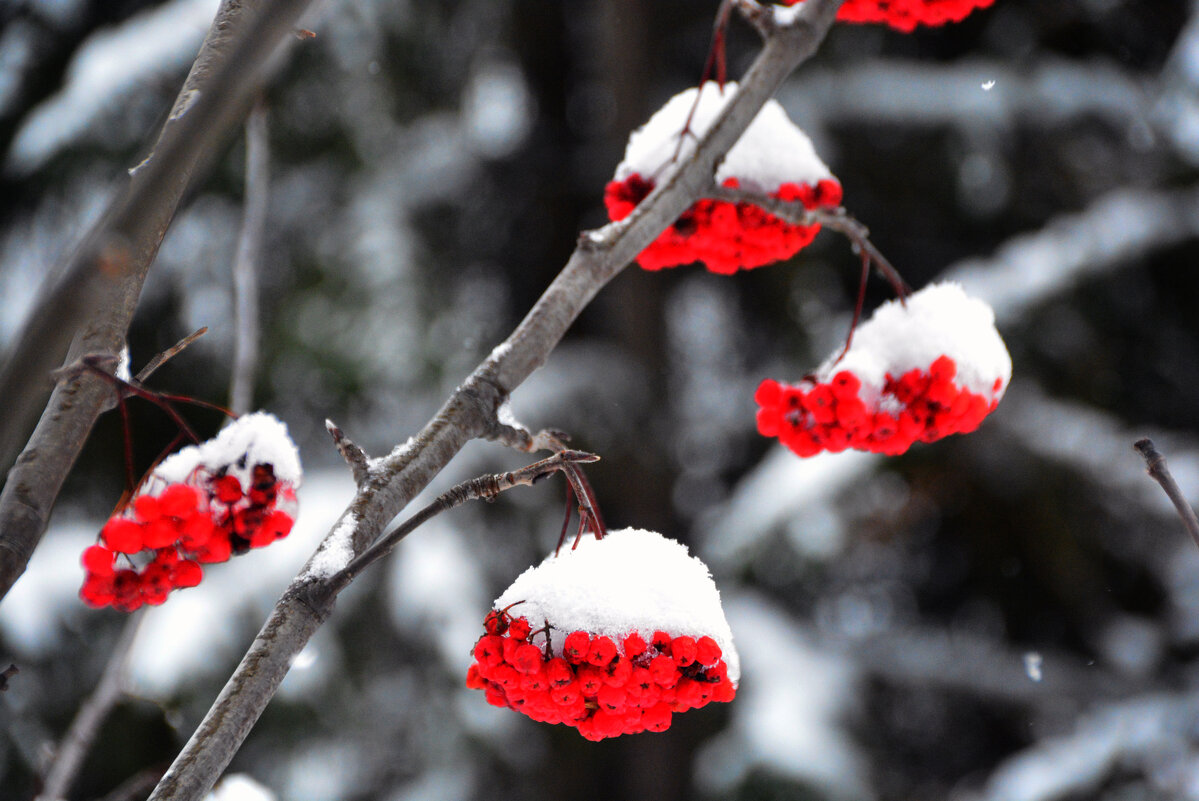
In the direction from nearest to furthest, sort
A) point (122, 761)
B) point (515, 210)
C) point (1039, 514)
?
point (122, 761)
point (1039, 514)
point (515, 210)

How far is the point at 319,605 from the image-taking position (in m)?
0.83

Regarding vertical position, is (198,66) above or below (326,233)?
above

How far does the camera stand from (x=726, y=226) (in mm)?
1544

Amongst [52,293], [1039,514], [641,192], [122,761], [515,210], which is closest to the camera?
[52,293]

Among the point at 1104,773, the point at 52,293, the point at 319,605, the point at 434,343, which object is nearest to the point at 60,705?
the point at 434,343

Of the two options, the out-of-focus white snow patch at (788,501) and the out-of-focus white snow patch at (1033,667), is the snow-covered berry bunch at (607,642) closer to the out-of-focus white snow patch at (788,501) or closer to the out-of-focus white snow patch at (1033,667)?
the out-of-focus white snow patch at (788,501)

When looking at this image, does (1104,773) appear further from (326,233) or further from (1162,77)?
(326,233)

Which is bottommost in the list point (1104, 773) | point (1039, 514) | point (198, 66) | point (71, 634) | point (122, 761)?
point (1104, 773)

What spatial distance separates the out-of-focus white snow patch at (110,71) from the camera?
3.76 meters

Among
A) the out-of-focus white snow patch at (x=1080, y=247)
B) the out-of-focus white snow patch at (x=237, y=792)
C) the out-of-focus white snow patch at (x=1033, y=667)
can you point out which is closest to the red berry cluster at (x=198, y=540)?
the out-of-focus white snow patch at (x=237, y=792)

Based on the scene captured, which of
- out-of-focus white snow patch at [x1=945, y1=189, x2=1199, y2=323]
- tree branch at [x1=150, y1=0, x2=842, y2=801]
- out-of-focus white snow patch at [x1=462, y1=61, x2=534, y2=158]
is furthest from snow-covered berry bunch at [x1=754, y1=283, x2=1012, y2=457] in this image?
out-of-focus white snow patch at [x1=462, y1=61, x2=534, y2=158]

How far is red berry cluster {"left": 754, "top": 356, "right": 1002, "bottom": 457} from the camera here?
1.38m

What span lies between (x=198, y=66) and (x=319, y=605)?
54cm

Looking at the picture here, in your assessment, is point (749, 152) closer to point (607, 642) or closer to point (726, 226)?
point (726, 226)
